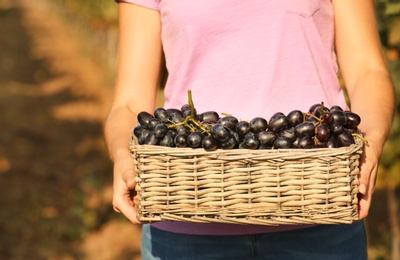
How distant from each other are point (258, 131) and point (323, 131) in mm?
157

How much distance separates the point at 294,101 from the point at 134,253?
545 cm

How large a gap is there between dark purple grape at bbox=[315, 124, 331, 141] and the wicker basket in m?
0.04

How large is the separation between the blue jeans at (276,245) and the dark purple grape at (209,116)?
35 cm

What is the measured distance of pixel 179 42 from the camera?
7.27ft

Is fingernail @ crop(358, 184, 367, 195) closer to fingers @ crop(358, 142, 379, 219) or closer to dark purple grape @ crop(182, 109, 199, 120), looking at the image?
fingers @ crop(358, 142, 379, 219)

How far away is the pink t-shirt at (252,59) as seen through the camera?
2107 millimetres

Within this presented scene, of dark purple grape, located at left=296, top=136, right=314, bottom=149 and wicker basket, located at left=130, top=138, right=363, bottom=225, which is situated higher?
dark purple grape, located at left=296, top=136, right=314, bottom=149

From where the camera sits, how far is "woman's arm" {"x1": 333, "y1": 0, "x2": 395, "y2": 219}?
2.13m

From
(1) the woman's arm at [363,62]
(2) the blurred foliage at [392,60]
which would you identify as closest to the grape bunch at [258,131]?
(1) the woman's arm at [363,62]

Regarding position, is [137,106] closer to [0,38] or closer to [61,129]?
[61,129]

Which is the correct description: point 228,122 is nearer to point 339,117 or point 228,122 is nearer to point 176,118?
point 176,118

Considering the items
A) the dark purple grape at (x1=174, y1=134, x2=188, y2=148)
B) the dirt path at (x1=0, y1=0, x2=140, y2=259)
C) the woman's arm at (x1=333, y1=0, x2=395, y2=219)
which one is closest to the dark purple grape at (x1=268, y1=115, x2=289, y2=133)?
the dark purple grape at (x1=174, y1=134, x2=188, y2=148)

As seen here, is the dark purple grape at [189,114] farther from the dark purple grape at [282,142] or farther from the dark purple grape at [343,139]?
the dark purple grape at [343,139]

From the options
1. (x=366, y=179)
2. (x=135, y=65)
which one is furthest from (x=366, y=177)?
(x=135, y=65)
